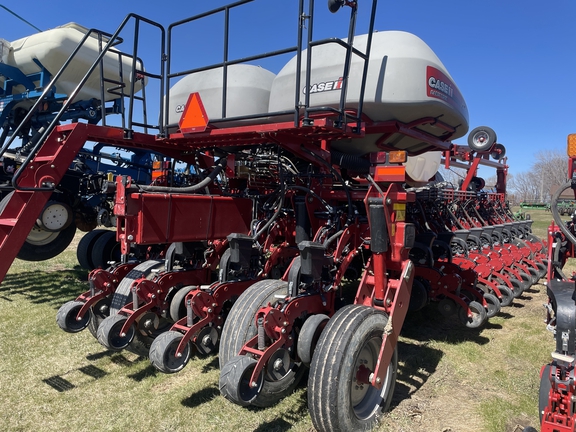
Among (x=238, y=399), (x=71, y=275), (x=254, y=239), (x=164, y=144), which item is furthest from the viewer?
(x=71, y=275)

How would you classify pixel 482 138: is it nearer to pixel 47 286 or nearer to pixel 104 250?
pixel 104 250

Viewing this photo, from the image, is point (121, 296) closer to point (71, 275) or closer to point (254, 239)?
point (254, 239)

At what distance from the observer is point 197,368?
14.5 ft

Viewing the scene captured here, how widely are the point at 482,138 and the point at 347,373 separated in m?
8.80

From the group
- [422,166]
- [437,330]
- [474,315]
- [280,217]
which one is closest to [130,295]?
[280,217]

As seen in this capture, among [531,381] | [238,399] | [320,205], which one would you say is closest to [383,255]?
[320,205]

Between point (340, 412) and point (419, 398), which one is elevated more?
point (340, 412)

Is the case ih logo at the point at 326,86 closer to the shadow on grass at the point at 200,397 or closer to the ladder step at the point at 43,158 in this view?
the ladder step at the point at 43,158

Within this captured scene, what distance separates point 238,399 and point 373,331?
1.14 meters

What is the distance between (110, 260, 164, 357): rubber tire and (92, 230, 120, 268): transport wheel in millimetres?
2799

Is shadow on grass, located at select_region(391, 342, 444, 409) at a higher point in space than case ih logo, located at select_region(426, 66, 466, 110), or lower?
lower

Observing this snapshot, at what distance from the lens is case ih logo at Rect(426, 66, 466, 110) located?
3.68 metres

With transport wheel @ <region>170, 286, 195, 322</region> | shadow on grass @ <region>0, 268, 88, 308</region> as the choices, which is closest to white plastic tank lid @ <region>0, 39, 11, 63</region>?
shadow on grass @ <region>0, 268, 88, 308</region>

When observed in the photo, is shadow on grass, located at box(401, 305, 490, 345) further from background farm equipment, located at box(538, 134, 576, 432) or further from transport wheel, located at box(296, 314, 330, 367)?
background farm equipment, located at box(538, 134, 576, 432)
